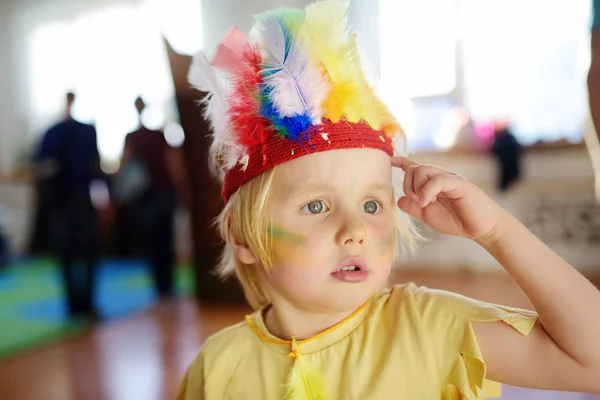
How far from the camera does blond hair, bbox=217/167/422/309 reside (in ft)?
2.43

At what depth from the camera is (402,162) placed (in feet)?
2.41

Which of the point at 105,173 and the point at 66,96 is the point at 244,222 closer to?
the point at 66,96

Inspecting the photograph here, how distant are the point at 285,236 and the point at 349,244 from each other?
9cm

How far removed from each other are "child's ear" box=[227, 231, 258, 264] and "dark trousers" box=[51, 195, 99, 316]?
7.82 ft

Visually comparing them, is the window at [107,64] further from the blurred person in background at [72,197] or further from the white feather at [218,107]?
the white feather at [218,107]

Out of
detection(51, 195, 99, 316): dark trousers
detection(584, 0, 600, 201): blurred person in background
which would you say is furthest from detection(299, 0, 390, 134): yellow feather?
detection(51, 195, 99, 316): dark trousers

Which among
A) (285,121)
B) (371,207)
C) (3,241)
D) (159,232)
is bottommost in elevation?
(3,241)

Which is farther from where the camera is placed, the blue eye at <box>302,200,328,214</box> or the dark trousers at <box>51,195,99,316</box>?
the dark trousers at <box>51,195,99,316</box>

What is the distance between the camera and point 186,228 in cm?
465

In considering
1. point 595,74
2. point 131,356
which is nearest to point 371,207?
point 595,74

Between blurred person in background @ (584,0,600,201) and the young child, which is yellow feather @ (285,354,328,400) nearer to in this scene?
the young child

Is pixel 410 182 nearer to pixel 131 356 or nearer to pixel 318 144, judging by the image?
pixel 318 144

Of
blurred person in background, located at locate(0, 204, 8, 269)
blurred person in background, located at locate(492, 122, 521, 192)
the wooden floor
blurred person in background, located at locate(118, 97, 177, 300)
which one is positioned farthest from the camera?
blurred person in background, located at locate(0, 204, 8, 269)

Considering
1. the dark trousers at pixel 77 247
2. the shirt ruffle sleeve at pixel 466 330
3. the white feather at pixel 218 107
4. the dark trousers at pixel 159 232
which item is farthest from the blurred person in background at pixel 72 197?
the shirt ruffle sleeve at pixel 466 330
